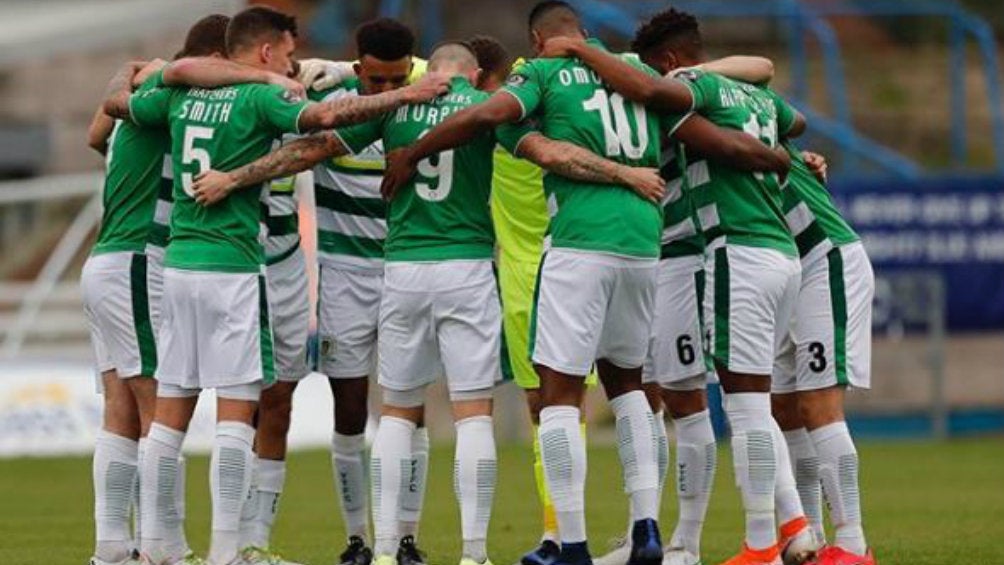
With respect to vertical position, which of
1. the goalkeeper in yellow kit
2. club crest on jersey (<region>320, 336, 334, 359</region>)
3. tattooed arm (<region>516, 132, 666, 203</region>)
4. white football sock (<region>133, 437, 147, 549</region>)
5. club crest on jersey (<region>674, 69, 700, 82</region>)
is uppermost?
club crest on jersey (<region>674, 69, 700, 82</region>)

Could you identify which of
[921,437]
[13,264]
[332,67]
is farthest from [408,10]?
[332,67]

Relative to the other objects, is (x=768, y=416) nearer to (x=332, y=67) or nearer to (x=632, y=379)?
(x=632, y=379)

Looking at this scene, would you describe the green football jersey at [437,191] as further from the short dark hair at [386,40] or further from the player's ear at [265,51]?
the player's ear at [265,51]

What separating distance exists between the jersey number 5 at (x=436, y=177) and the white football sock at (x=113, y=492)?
224 cm

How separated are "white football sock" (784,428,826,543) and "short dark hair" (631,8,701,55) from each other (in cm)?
232

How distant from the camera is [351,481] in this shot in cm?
1388

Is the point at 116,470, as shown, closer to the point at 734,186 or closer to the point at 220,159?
the point at 220,159

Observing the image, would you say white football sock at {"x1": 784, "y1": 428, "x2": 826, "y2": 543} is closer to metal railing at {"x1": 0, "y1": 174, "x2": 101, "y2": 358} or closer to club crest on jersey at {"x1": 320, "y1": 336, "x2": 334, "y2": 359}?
club crest on jersey at {"x1": 320, "y1": 336, "x2": 334, "y2": 359}

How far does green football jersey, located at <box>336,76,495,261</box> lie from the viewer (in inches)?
498

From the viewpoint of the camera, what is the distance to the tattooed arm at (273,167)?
1245cm

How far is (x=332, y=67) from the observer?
1388cm

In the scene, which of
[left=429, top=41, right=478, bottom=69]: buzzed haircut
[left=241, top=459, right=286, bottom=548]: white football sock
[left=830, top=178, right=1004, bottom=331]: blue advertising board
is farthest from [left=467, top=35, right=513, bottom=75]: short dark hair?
[left=830, top=178, right=1004, bottom=331]: blue advertising board

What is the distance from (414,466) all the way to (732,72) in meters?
2.80

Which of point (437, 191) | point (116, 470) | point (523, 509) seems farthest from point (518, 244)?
point (523, 509)
